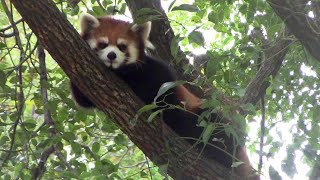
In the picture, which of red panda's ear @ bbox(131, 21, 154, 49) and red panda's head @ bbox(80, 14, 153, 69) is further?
red panda's ear @ bbox(131, 21, 154, 49)

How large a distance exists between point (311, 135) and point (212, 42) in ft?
5.46

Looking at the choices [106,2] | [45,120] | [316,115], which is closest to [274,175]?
[316,115]

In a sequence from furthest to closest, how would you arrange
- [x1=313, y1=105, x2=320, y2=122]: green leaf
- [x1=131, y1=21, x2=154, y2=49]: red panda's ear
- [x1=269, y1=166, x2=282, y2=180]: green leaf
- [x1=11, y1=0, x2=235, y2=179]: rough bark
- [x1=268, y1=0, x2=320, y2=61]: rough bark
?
[x1=131, y1=21, x2=154, y2=49]: red panda's ear, [x1=313, y1=105, x2=320, y2=122]: green leaf, [x1=268, y1=0, x2=320, y2=61]: rough bark, [x1=11, y1=0, x2=235, y2=179]: rough bark, [x1=269, y1=166, x2=282, y2=180]: green leaf

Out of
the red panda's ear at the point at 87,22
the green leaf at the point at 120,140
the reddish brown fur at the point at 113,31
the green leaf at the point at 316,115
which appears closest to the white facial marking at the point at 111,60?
the reddish brown fur at the point at 113,31

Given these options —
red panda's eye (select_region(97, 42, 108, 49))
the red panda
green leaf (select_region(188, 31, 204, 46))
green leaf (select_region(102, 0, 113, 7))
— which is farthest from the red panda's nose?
green leaf (select_region(188, 31, 204, 46))

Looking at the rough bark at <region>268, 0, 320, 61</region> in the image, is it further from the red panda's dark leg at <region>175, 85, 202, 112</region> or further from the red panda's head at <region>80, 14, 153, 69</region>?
the red panda's head at <region>80, 14, 153, 69</region>

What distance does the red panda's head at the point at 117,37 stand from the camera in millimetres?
3572

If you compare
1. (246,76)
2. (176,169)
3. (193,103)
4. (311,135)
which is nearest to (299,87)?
(246,76)

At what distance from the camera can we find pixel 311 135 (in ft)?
9.04

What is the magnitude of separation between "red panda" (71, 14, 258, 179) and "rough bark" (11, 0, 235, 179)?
30 cm

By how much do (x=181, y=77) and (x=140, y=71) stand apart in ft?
1.59

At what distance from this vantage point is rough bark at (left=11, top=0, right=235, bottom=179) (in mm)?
2715

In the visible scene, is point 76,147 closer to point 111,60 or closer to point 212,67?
point 111,60

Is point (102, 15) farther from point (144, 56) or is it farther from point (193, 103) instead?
point (193, 103)
